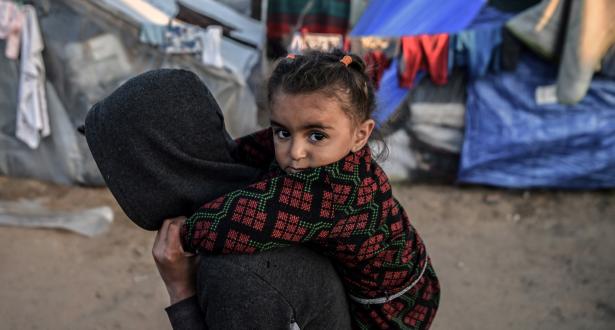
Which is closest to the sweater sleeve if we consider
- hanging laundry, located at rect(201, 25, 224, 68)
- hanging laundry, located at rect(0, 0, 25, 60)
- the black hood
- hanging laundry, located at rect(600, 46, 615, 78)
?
the black hood

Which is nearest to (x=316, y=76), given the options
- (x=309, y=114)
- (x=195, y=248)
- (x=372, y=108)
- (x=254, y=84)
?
(x=309, y=114)

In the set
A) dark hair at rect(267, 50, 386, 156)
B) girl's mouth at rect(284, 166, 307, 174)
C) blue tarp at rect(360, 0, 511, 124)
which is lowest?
blue tarp at rect(360, 0, 511, 124)

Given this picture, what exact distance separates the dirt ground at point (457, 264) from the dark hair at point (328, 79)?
7.58ft

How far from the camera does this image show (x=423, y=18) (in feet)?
15.6

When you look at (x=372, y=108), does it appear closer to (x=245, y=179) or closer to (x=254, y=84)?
(x=245, y=179)

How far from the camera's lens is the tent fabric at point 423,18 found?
4.70 meters

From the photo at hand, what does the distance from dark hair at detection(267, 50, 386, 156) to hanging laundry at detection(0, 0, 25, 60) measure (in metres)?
3.45

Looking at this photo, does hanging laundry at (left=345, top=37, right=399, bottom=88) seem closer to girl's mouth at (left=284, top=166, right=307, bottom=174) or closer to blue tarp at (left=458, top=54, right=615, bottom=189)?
blue tarp at (left=458, top=54, right=615, bottom=189)

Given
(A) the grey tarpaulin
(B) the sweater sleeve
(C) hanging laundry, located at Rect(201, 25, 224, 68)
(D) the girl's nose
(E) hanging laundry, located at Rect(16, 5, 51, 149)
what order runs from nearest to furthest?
(B) the sweater sleeve < (D) the girl's nose < (E) hanging laundry, located at Rect(16, 5, 51, 149) < (C) hanging laundry, located at Rect(201, 25, 224, 68) < (A) the grey tarpaulin

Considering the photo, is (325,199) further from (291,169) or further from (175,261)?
(175,261)

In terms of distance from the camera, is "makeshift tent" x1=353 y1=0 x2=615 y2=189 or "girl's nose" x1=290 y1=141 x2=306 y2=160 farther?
"makeshift tent" x1=353 y1=0 x2=615 y2=189

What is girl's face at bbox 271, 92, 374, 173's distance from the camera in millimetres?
1337

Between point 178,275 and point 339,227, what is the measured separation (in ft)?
1.26

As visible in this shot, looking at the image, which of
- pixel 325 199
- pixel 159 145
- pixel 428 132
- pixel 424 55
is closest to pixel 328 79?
pixel 325 199
